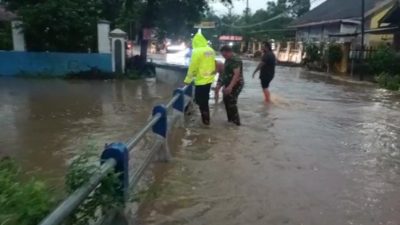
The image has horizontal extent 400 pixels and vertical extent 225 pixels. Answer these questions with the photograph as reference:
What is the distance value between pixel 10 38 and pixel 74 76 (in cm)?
362

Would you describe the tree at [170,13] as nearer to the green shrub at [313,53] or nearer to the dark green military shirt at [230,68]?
the green shrub at [313,53]

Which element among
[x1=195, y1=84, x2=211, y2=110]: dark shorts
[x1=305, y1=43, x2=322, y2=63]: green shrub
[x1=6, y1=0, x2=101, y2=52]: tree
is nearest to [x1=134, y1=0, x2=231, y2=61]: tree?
[x1=6, y1=0, x2=101, y2=52]: tree

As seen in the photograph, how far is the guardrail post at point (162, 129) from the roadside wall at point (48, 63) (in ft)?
46.3

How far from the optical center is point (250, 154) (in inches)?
277

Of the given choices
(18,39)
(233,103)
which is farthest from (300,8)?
(233,103)

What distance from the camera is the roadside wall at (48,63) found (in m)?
19.7

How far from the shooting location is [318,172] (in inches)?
240

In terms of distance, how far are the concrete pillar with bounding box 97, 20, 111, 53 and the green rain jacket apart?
12.1 meters

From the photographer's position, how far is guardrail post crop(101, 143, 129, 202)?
3371 mm

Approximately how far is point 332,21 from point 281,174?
32.4m

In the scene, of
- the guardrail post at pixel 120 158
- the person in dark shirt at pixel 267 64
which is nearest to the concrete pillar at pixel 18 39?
the person in dark shirt at pixel 267 64

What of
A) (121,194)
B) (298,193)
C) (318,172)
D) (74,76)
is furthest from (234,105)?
(74,76)

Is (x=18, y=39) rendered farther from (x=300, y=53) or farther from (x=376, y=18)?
(x=376, y=18)

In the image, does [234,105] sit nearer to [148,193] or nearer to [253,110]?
[253,110]
